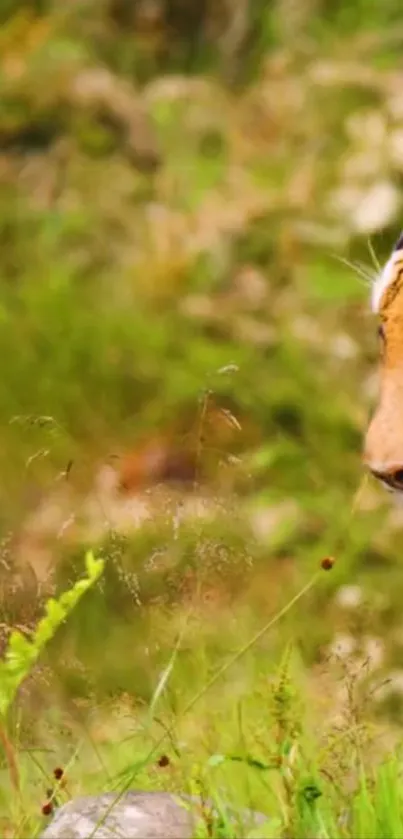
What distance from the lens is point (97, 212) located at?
6.96 m

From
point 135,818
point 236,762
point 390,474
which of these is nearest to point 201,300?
point 390,474

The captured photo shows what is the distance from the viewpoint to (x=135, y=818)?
2504 millimetres

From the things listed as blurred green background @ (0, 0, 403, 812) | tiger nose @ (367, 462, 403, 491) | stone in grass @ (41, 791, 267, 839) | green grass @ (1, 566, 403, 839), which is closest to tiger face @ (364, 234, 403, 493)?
tiger nose @ (367, 462, 403, 491)

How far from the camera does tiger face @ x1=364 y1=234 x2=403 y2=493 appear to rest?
3.20m

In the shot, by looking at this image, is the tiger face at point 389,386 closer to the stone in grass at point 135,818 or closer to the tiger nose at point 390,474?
the tiger nose at point 390,474

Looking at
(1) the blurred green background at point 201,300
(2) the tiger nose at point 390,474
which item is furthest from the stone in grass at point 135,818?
(2) the tiger nose at point 390,474

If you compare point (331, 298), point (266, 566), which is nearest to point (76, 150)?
point (331, 298)

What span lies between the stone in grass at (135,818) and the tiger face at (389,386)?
82 centimetres

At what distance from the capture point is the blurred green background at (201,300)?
4152 mm

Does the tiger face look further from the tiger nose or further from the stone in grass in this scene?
the stone in grass

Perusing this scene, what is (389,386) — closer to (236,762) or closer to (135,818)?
(236,762)

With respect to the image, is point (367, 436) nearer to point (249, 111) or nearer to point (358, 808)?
point (358, 808)

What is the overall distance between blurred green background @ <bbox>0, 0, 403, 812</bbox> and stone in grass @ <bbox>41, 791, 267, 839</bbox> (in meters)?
0.42

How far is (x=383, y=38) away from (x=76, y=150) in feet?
4.19
